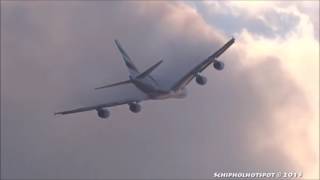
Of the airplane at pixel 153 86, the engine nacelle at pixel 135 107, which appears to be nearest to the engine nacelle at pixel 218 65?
the airplane at pixel 153 86

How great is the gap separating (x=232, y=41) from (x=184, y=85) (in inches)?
626

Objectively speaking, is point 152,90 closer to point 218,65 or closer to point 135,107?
point 135,107

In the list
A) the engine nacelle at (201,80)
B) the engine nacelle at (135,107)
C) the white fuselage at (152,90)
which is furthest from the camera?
the engine nacelle at (201,80)

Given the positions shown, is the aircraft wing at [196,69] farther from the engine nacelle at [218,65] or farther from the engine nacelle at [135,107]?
the engine nacelle at [135,107]

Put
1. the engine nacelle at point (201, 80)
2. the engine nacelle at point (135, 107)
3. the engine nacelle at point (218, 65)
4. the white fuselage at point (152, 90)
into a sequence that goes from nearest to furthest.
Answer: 1. the engine nacelle at point (135, 107)
2. the white fuselage at point (152, 90)
3. the engine nacelle at point (218, 65)
4. the engine nacelle at point (201, 80)

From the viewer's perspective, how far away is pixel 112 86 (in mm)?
156750

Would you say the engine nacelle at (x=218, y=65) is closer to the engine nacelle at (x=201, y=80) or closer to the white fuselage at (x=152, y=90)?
the engine nacelle at (x=201, y=80)

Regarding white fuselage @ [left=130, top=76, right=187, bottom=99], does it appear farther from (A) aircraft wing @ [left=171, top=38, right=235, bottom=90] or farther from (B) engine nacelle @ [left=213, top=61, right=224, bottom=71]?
(B) engine nacelle @ [left=213, top=61, right=224, bottom=71]

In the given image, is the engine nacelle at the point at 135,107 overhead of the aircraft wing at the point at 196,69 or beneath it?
beneath

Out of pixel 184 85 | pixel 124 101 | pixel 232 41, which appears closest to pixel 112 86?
pixel 124 101

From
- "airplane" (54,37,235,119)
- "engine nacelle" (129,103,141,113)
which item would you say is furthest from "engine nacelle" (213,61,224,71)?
"engine nacelle" (129,103,141,113)

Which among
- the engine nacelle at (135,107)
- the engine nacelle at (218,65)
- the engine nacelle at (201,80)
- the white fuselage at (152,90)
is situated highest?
the engine nacelle at (218,65)

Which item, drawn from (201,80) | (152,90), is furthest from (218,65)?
(152,90)

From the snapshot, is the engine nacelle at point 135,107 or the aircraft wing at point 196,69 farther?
the aircraft wing at point 196,69
